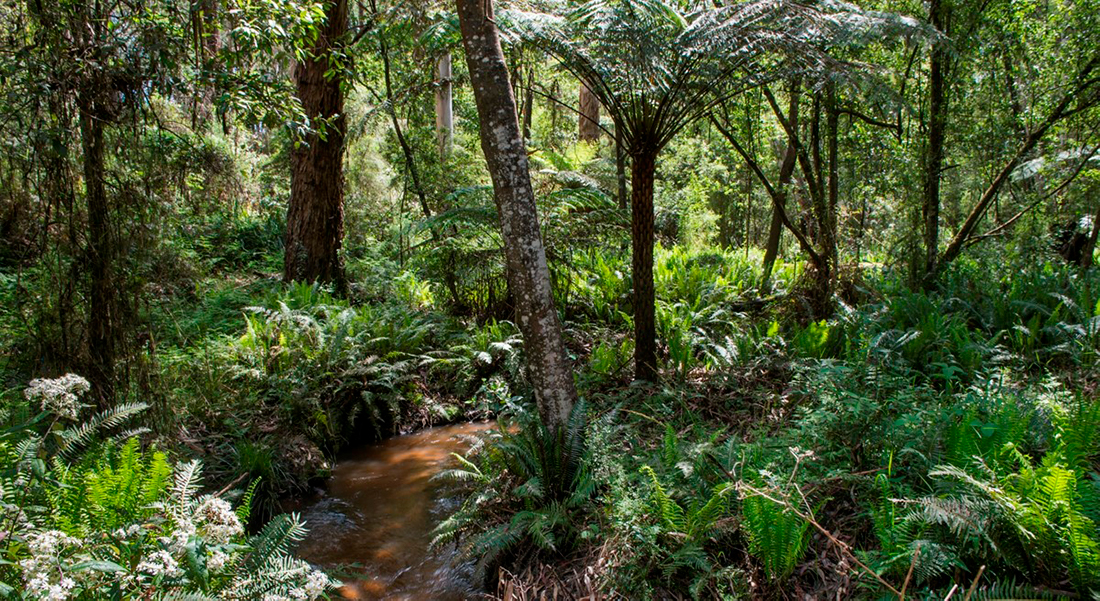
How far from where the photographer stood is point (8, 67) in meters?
3.30

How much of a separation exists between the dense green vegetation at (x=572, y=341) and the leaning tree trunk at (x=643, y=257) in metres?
0.03

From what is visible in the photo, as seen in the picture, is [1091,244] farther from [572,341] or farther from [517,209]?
[517,209]

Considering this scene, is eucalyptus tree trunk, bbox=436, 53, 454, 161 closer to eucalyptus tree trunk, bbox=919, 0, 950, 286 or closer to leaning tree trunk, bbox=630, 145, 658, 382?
leaning tree trunk, bbox=630, 145, 658, 382

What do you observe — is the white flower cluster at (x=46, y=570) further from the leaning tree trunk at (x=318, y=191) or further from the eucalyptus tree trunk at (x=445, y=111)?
the eucalyptus tree trunk at (x=445, y=111)

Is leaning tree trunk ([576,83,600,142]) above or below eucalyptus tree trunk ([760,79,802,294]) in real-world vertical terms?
above

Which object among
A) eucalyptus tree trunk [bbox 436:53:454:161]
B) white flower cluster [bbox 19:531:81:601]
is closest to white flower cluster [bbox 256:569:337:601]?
white flower cluster [bbox 19:531:81:601]

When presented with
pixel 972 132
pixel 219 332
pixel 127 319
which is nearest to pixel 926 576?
pixel 127 319

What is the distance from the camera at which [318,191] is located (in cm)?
814

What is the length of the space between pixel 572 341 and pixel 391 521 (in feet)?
10.4

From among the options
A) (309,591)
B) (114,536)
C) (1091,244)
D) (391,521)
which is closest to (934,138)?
(1091,244)

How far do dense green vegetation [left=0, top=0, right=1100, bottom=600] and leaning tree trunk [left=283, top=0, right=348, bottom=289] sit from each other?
4 cm

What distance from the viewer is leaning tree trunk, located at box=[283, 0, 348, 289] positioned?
7.77 meters

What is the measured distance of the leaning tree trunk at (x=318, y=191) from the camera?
777cm

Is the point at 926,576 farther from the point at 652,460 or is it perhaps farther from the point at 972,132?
the point at 972,132
